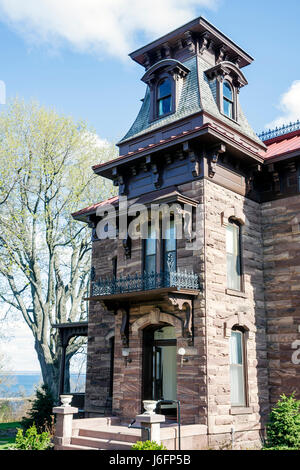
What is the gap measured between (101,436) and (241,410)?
13.0 ft

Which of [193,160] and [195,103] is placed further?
[195,103]

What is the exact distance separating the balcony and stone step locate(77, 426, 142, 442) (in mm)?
3585

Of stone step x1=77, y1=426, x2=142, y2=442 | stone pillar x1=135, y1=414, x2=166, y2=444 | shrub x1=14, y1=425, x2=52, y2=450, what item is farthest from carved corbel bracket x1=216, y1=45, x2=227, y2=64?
shrub x1=14, y1=425, x2=52, y2=450

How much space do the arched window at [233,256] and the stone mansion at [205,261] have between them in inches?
1.3

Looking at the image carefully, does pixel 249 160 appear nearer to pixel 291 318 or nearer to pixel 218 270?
pixel 218 270

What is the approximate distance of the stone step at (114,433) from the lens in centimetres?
1170

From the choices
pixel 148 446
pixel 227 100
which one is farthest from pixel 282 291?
pixel 148 446

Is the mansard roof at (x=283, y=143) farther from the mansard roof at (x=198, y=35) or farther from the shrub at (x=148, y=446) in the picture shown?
the shrub at (x=148, y=446)

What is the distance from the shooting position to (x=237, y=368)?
13.9m

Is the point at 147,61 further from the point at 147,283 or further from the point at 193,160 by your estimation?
the point at 147,283

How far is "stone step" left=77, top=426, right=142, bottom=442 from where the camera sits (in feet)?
38.4

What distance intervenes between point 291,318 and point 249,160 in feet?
16.6

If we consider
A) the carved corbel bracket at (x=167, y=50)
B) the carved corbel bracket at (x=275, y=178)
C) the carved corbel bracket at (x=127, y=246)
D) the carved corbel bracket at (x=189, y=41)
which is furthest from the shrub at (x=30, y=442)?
the carved corbel bracket at (x=189, y=41)
